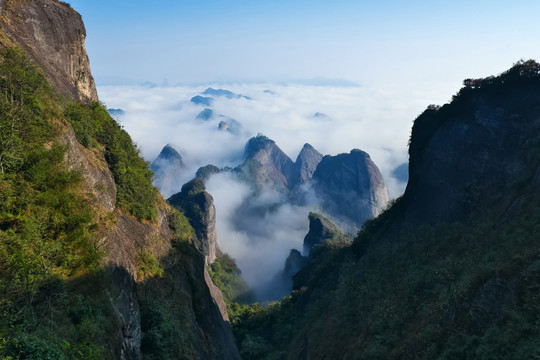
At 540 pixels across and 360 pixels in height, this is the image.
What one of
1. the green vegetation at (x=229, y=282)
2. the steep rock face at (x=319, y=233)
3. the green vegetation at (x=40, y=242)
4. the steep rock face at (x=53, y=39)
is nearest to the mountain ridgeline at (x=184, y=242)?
the green vegetation at (x=40, y=242)

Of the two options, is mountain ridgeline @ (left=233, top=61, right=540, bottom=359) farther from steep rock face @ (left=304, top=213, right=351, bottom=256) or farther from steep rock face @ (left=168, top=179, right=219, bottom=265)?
steep rock face @ (left=304, top=213, right=351, bottom=256)

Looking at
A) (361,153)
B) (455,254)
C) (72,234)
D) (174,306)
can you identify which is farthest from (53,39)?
(361,153)

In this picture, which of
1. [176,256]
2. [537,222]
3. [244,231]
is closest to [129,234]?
[176,256]

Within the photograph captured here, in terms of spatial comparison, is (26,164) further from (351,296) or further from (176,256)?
(351,296)

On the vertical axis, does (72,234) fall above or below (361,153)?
above

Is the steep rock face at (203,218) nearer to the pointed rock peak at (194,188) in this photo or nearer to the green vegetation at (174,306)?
the pointed rock peak at (194,188)

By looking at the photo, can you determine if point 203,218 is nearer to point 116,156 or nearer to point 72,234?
point 116,156
